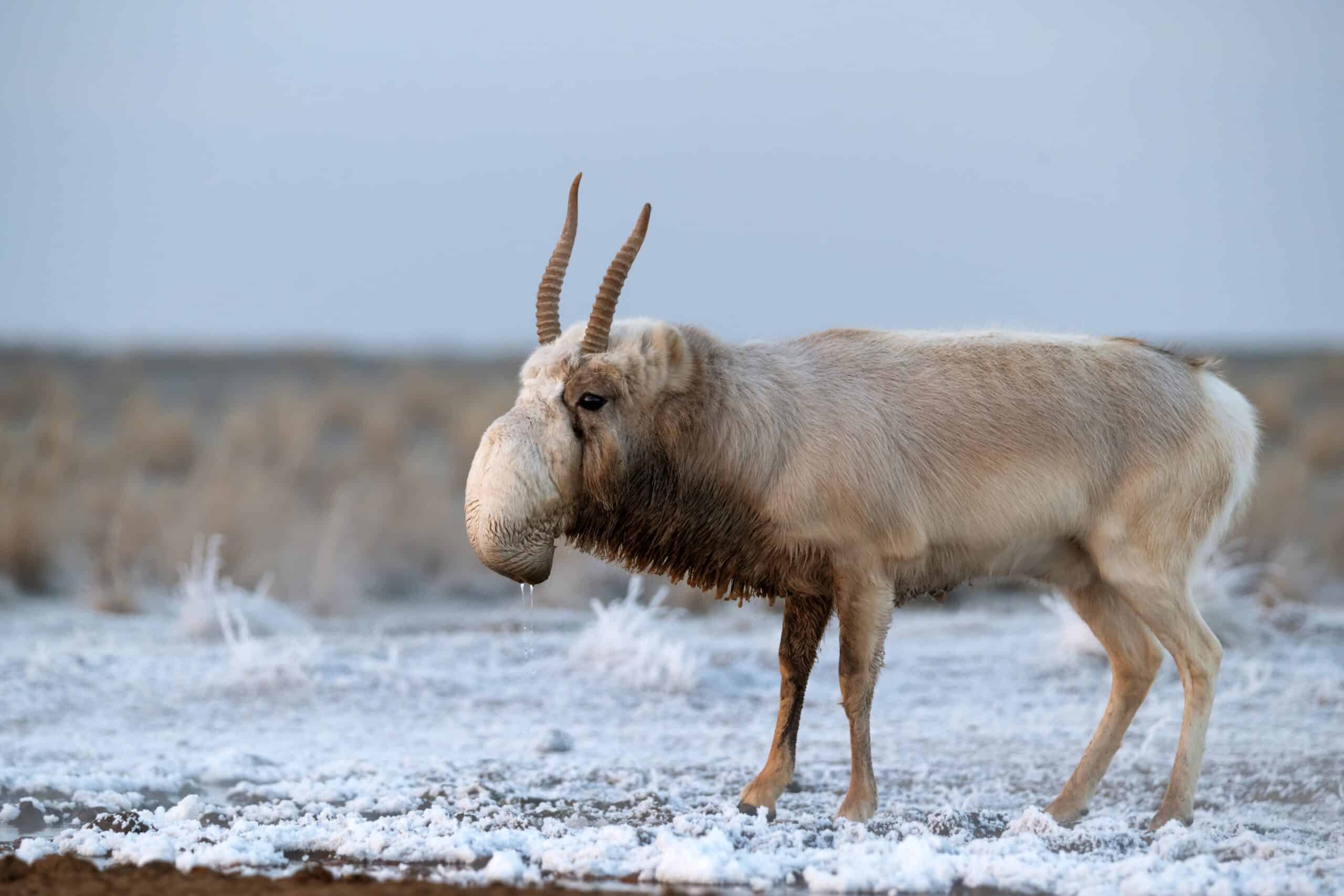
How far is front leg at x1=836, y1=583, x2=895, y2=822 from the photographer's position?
232 inches

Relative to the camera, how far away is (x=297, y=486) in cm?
1875

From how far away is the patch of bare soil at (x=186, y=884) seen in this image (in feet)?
Answer: 15.1

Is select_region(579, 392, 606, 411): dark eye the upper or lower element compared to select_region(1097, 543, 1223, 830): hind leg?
upper

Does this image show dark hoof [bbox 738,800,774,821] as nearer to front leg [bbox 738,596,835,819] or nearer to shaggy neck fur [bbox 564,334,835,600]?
front leg [bbox 738,596,835,819]

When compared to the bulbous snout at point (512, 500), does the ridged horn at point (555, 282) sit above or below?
above

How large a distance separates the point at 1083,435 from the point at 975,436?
0.47 m

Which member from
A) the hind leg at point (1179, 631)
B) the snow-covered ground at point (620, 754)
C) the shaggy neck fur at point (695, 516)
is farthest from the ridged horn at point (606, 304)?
the hind leg at point (1179, 631)

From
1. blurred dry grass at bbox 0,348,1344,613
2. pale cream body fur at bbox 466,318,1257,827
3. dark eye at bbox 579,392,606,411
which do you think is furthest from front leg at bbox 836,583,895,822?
blurred dry grass at bbox 0,348,1344,613

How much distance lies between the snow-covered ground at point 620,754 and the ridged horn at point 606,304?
189 centimetres

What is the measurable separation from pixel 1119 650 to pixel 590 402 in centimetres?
280

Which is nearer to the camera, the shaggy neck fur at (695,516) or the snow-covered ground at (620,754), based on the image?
the snow-covered ground at (620,754)

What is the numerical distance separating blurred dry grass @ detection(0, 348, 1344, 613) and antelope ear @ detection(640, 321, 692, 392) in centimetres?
730

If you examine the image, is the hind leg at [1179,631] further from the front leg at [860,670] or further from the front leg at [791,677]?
the front leg at [791,677]

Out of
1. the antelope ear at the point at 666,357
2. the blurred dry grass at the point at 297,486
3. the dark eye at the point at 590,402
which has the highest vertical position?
the antelope ear at the point at 666,357
